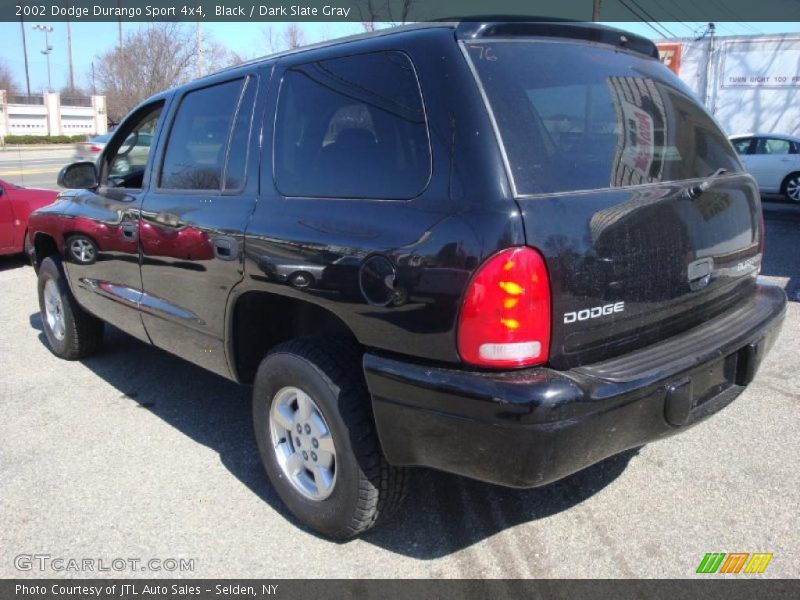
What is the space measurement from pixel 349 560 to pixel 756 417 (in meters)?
2.50

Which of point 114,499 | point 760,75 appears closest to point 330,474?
point 114,499

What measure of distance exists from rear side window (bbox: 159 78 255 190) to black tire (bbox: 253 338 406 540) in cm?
92

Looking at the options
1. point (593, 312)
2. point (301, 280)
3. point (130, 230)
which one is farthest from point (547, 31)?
point (130, 230)

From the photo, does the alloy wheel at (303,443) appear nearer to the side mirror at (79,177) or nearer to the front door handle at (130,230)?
the front door handle at (130,230)

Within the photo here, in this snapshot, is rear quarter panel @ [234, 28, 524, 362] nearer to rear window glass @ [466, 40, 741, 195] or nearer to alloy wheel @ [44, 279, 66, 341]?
rear window glass @ [466, 40, 741, 195]

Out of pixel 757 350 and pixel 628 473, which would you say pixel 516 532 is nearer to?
pixel 628 473

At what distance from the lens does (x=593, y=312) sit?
2289 mm

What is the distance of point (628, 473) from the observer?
130 inches

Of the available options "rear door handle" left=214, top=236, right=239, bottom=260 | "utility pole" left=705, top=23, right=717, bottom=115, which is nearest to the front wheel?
"utility pole" left=705, top=23, right=717, bottom=115

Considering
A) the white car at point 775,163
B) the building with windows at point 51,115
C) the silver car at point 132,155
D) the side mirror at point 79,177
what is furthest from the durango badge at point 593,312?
the building with windows at point 51,115

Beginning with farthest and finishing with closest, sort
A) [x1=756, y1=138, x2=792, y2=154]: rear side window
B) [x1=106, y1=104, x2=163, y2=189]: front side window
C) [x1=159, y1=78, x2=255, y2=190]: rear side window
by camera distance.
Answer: [x1=756, y1=138, x2=792, y2=154]: rear side window, [x1=106, y1=104, x2=163, y2=189]: front side window, [x1=159, y1=78, x2=255, y2=190]: rear side window

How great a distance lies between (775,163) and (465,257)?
590 inches

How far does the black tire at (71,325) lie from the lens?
490cm

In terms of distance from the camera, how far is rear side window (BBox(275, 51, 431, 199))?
243 cm
